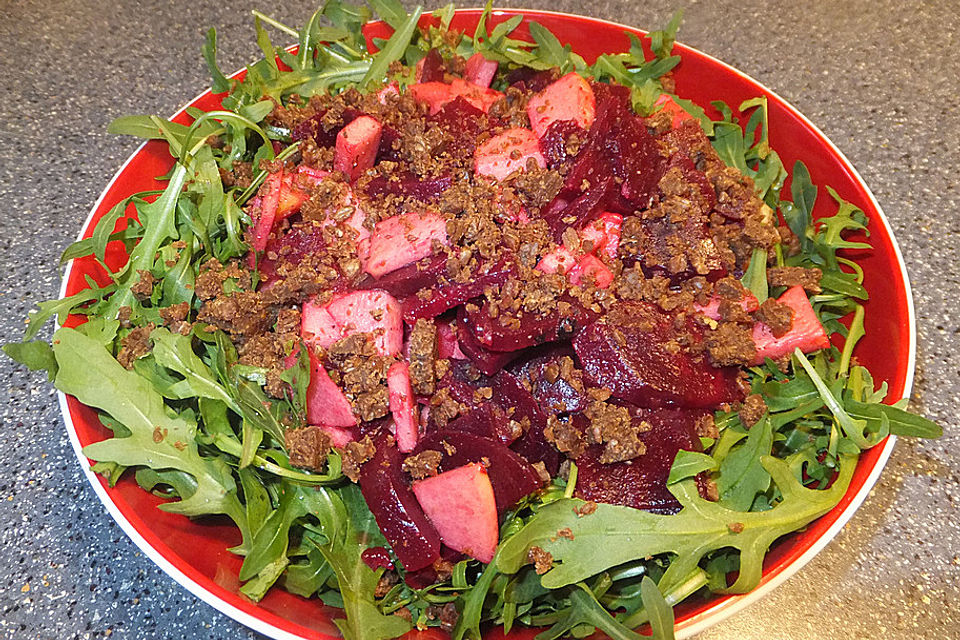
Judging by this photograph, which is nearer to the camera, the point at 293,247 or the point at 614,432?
the point at 614,432

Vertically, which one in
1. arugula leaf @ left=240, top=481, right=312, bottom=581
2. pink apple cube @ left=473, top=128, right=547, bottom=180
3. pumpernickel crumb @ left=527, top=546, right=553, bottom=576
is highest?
pink apple cube @ left=473, top=128, right=547, bottom=180

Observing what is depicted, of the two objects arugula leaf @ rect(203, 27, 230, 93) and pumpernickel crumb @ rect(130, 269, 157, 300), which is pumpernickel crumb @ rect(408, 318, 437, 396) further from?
arugula leaf @ rect(203, 27, 230, 93)

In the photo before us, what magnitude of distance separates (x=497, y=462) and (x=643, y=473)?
0.24 metres

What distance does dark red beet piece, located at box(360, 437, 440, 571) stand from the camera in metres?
1.07

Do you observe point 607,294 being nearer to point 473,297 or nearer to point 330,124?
point 473,297

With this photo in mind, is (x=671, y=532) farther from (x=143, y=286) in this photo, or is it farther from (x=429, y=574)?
(x=143, y=286)

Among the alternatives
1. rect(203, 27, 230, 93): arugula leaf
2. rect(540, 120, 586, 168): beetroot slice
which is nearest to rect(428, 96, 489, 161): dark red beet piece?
rect(540, 120, 586, 168): beetroot slice

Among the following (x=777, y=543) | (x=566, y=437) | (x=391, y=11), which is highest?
(x=391, y=11)

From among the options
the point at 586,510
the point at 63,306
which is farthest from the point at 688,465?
the point at 63,306

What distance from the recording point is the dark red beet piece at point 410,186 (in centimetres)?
134

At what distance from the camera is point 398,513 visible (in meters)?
1.08

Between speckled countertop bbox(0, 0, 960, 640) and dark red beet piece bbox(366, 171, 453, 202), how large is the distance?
87 centimetres

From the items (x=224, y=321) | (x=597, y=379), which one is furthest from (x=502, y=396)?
(x=224, y=321)

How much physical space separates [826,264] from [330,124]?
1055 millimetres
